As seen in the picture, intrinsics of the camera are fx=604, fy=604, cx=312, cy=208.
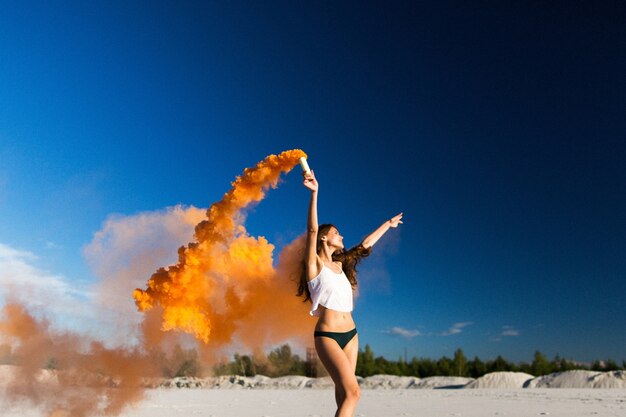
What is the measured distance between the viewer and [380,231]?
354 inches

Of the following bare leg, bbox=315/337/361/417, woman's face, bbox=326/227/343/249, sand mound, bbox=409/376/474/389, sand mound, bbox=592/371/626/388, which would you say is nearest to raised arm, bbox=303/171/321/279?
woman's face, bbox=326/227/343/249

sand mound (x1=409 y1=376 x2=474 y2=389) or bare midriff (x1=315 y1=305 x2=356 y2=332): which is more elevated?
bare midriff (x1=315 y1=305 x2=356 y2=332)

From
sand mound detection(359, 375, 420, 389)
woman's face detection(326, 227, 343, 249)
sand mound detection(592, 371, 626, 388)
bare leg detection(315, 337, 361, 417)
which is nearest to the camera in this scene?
bare leg detection(315, 337, 361, 417)

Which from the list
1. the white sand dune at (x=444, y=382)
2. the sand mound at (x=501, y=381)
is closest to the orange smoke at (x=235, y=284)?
the white sand dune at (x=444, y=382)

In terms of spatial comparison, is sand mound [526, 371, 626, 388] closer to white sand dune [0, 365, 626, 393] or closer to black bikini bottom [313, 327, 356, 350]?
white sand dune [0, 365, 626, 393]

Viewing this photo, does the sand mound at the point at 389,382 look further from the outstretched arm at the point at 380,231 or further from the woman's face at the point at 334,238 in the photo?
the woman's face at the point at 334,238

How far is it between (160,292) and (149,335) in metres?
1.01

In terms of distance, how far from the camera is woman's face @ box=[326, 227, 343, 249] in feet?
26.0

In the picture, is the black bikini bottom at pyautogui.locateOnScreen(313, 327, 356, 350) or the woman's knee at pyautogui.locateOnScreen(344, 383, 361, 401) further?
the black bikini bottom at pyautogui.locateOnScreen(313, 327, 356, 350)

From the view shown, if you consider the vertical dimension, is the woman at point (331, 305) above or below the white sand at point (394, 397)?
above

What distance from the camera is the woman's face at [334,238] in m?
7.93

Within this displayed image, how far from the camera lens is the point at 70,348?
12.7 metres

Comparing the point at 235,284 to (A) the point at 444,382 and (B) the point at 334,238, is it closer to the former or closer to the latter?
(B) the point at 334,238

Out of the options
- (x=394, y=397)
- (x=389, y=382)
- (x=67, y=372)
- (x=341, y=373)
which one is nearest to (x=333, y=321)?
(x=341, y=373)
